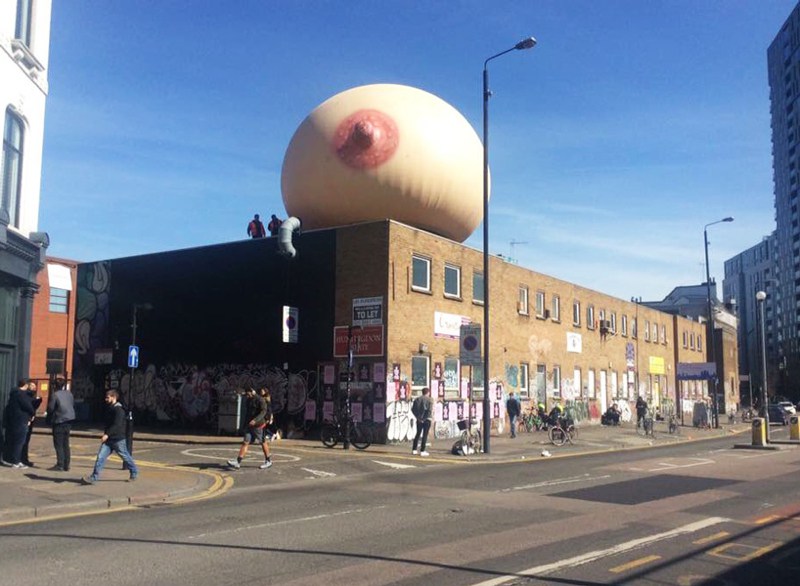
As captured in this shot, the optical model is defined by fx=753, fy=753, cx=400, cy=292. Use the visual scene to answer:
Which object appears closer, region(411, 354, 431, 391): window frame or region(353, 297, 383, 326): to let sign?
region(353, 297, 383, 326): to let sign

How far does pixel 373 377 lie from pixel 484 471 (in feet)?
26.2

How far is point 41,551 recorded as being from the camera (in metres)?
7.75

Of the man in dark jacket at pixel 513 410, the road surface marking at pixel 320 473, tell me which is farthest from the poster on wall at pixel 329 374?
the road surface marking at pixel 320 473

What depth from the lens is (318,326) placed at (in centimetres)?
2500

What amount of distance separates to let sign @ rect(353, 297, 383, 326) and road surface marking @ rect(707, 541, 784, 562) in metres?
16.2

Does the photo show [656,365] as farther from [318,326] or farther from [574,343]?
[318,326]

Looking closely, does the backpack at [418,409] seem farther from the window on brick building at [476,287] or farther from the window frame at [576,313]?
the window frame at [576,313]

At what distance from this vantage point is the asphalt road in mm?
6840

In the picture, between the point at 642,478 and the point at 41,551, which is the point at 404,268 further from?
the point at 41,551

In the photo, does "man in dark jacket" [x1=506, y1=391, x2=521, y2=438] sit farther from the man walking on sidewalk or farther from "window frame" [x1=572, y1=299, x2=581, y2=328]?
"window frame" [x1=572, y1=299, x2=581, y2=328]

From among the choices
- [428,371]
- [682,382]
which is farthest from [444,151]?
[682,382]

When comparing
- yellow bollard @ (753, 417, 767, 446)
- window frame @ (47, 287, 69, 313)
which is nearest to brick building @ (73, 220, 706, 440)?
yellow bollard @ (753, 417, 767, 446)

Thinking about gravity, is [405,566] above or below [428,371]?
below

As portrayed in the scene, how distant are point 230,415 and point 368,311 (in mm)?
6070
